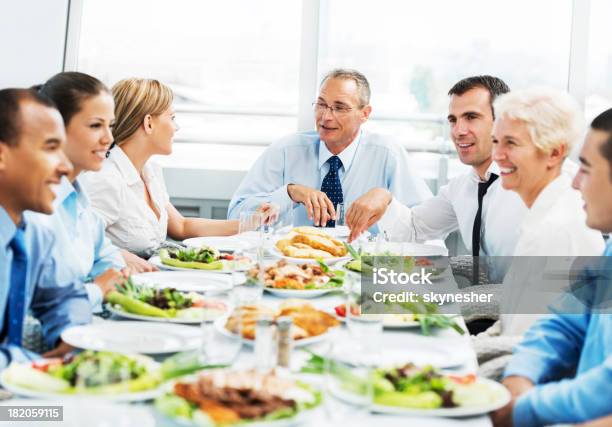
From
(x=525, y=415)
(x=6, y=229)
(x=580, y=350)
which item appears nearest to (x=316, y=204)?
(x=580, y=350)

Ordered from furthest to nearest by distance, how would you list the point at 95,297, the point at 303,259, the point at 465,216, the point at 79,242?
1. the point at 465,216
2. the point at 303,259
3. the point at 79,242
4. the point at 95,297

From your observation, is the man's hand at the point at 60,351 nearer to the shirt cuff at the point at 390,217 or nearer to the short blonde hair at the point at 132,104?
the short blonde hair at the point at 132,104

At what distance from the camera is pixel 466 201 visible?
350 cm

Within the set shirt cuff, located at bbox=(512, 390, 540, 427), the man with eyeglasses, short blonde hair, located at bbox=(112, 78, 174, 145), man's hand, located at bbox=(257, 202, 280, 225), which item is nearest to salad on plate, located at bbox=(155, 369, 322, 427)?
shirt cuff, located at bbox=(512, 390, 540, 427)

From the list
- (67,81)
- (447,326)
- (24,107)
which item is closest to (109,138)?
(67,81)

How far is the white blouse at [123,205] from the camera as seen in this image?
318 cm

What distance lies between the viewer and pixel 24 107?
179 cm

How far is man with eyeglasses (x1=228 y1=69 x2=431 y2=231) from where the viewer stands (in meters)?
4.11

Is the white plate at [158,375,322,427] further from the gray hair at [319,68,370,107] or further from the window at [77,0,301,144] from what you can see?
the window at [77,0,301,144]

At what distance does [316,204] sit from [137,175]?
787 mm

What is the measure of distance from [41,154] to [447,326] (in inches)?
41.1

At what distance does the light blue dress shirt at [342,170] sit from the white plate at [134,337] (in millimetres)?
2283

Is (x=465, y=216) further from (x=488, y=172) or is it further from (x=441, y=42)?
(x=441, y=42)

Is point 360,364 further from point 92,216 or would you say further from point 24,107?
point 92,216
